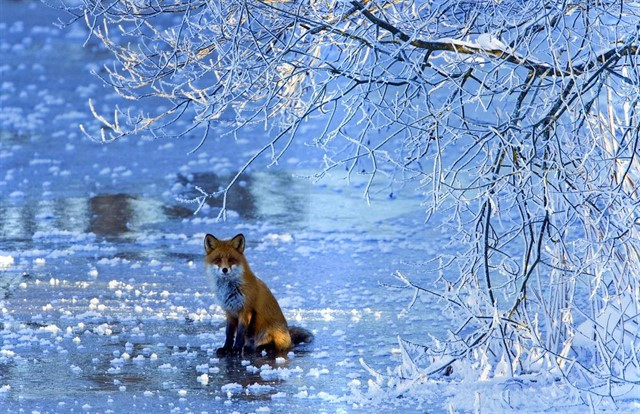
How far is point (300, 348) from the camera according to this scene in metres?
8.23

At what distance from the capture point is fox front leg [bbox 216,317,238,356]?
26.5 feet

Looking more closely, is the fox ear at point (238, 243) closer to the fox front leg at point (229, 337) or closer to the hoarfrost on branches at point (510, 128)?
the fox front leg at point (229, 337)

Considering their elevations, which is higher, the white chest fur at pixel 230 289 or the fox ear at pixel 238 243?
the fox ear at pixel 238 243

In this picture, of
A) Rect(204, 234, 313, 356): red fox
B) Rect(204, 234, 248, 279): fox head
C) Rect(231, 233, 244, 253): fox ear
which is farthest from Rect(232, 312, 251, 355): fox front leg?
Rect(231, 233, 244, 253): fox ear

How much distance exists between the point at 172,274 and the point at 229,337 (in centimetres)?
225

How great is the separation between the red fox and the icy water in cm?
16

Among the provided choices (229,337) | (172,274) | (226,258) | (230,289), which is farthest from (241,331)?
(172,274)

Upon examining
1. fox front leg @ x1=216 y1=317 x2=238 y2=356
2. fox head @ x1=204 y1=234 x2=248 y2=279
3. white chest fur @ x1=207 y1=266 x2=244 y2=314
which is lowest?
fox front leg @ x1=216 y1=317 x2=238 y2=356

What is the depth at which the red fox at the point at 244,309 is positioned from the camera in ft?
27.0

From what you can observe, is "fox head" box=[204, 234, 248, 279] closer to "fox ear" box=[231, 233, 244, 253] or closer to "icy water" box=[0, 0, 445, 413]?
"fox ear" box=[231, 233, 244, 253]

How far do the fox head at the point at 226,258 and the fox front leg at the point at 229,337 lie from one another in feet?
1.07

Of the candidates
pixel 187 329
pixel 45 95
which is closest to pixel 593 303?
pixel 187 329

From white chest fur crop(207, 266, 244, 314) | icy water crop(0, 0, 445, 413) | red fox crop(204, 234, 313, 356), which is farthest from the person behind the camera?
white chest fur crop(207, 266, 244, 314)

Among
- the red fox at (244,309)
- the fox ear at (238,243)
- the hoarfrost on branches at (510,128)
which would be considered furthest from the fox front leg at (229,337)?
the hoarfrost on branches at (510,128)
